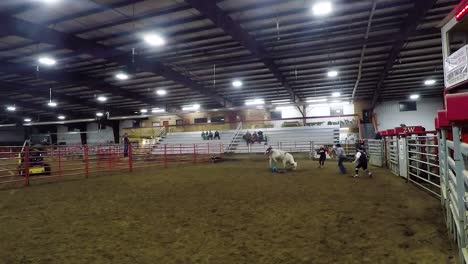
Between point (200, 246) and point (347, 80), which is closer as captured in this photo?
point (200, 246)

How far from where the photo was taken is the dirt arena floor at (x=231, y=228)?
2.64 metres

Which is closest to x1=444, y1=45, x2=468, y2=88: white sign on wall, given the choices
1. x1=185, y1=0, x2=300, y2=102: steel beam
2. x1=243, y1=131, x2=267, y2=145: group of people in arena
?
x1=185, y1=0, x2=300, y2=102: steel beam

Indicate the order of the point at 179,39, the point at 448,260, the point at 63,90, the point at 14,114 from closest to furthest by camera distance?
the point at 448,260, the point at 179,39, the point at 63,90, the point at 14,114

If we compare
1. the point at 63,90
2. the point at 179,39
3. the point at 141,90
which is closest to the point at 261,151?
the point at 141,90

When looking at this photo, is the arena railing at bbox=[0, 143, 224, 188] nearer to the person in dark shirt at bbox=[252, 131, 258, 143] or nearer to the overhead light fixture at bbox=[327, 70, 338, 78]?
the person in dark shirt at bbox=[252, 131, 258, 143]

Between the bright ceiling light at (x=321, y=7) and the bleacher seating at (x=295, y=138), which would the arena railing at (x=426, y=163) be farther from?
the bleacher seating at (x=295, y=138)

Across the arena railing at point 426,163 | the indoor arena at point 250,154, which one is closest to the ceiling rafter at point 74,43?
the indoor arena at point 250,154

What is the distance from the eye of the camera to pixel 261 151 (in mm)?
18844

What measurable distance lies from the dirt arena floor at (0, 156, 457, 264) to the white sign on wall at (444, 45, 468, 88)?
2.27m

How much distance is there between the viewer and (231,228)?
3.46m

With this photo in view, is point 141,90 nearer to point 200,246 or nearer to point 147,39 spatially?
point 147,39

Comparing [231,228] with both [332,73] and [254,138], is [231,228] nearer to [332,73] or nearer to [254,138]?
[332,73]

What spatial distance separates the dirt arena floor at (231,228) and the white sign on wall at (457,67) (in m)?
2.27

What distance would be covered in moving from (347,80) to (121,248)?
55.1ft
